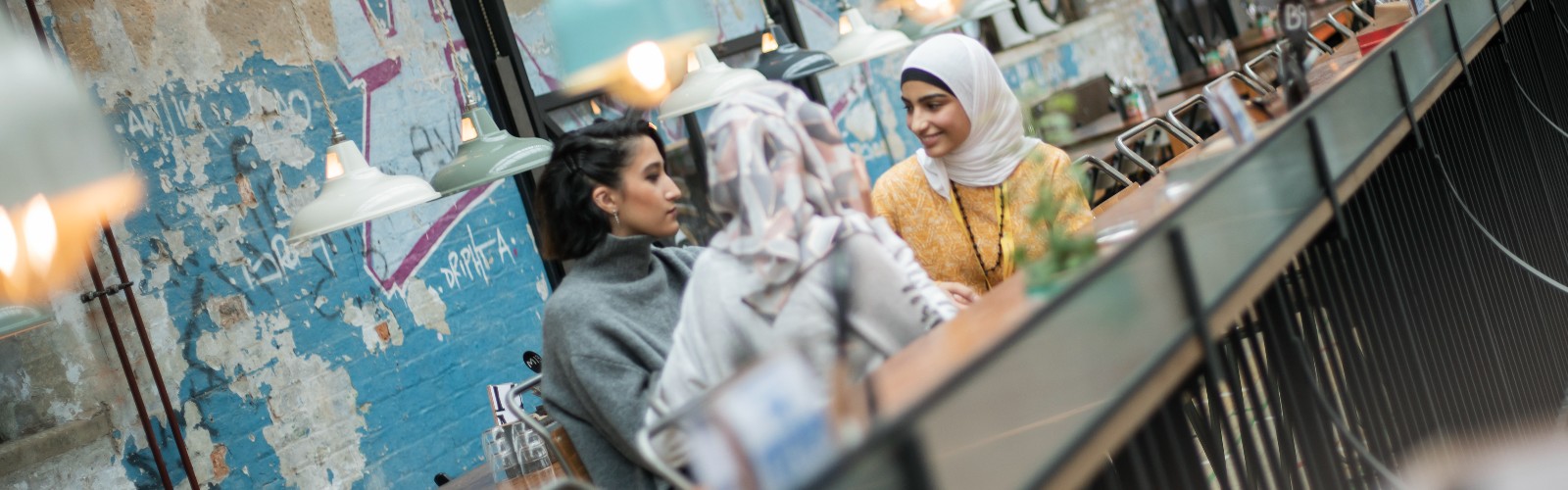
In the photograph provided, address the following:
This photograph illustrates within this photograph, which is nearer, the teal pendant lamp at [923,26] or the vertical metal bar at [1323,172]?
the vertical metal bar at [1323,172]

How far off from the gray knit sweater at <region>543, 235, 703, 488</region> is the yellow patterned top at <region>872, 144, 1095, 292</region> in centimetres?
69

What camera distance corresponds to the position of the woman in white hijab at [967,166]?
10.8 ft

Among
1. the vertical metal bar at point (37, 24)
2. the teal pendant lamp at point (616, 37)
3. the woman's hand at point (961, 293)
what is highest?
the vertical metal bar at point (37, 24)

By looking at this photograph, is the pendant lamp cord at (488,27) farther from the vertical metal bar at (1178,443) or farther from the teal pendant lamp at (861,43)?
Result: the vertical metal bar at (1178,443)

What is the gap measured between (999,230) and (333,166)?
5.48 feet

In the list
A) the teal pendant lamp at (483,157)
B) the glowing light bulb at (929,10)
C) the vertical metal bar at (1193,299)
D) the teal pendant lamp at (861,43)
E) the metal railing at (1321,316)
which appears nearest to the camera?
the metal railing at (1321,316)

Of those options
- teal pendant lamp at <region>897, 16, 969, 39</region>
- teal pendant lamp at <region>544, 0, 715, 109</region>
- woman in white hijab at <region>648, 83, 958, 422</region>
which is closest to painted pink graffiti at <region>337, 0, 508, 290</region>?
teal pendant lamp at <region>544, 0, 715, 109</region>

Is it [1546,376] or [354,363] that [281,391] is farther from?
[1546,376]

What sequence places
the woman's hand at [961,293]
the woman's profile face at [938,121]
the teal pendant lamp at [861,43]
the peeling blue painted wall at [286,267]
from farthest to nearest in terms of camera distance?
the teal pendant lamp at [861,43] → the peeling blue painted wall at [286,267] → the woman's profile face at [938,121] → the woman's hand at [961,293]

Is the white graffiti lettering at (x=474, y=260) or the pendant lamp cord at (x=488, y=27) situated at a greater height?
the pendant lamp cord at (x=488, y=27)

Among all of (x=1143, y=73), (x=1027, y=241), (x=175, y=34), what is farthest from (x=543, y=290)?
(x=1143, y=73)

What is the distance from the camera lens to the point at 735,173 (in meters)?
2.05

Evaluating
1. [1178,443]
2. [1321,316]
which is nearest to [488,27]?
[1321,316]

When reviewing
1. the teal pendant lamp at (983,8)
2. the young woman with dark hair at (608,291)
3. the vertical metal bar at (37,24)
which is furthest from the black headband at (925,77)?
the teal pendant lamp at (983,8)
